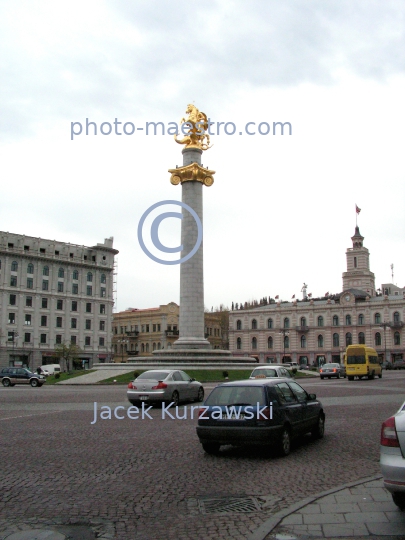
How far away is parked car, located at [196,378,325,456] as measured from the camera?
38.2 feet

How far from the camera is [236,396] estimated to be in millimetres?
12352

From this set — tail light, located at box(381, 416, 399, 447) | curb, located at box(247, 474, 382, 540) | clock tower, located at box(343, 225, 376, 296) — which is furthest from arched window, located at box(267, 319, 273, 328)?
tail light, located at box(381, 416, 399, 447)

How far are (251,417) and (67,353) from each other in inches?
2785

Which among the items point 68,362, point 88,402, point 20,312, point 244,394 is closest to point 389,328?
point 68,362

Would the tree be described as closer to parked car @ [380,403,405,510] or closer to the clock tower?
the clock tower

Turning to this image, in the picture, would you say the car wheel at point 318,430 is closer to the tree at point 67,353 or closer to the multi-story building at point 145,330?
the tree at point 67,353

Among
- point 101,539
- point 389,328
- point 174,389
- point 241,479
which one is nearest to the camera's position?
point 101,539

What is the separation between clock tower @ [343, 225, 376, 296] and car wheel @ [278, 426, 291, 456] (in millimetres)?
104373

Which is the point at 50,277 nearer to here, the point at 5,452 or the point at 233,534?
the point at 5,452

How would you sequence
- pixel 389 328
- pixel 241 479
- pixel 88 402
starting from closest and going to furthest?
pixel 241 479 < pixel 88 402 < pixel 389 328

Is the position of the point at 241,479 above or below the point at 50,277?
below

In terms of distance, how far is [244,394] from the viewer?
12289 mm

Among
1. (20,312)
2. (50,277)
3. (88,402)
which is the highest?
(50,277)

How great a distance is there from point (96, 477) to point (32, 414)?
11.7 meters
